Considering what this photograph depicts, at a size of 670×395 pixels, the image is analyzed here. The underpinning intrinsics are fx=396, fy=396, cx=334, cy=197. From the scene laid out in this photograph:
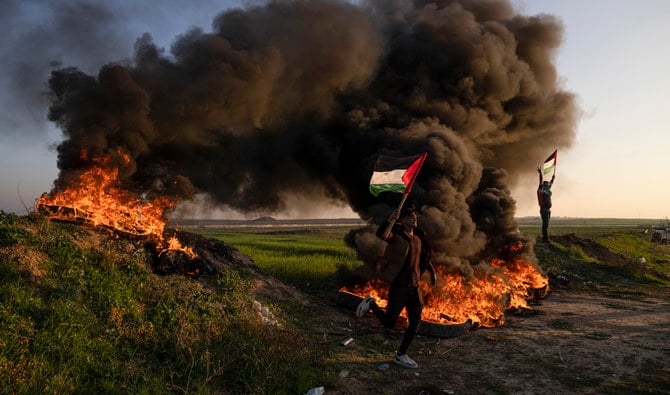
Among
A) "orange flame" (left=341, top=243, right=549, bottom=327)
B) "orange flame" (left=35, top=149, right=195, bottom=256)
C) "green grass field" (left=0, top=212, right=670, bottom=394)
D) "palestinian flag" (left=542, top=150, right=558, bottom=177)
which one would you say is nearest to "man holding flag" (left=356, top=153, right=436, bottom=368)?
"green grass field" (left=0, top=212, right=670, bottom=394)

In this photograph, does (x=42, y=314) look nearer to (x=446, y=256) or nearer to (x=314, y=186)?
(x=446, y=256)

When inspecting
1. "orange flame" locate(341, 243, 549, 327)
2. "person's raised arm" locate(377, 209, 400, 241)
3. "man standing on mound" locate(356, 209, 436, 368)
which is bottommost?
"orange flame" locate(341, 243, 549, 327)

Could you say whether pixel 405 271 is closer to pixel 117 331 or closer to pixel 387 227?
pixel 387 227

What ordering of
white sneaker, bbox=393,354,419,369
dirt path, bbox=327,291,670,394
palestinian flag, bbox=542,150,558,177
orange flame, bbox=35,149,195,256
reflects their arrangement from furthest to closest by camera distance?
palestinian flag, bbox=542,150,558,177 < orange flame, bbox=35,149,195,256 < white sneaker, bbox=393,354,419,369 < dirt path, bbox=327,291,670,394

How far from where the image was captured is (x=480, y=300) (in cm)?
1106

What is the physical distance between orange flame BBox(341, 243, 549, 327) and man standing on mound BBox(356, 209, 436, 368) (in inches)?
89.4

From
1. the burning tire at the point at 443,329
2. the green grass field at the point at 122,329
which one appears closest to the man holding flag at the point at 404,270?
the green grass field at the point at 122,329

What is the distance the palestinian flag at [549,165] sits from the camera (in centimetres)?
2141

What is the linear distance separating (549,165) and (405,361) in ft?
60.4

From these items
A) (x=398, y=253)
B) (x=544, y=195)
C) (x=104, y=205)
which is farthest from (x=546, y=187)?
(x=104, y=205)

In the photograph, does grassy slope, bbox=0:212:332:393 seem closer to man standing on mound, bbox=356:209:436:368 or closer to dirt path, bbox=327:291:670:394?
dirt path, bbox=327:291:670:394

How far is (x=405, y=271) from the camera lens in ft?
25.5

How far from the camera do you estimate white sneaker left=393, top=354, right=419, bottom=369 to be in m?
7.34

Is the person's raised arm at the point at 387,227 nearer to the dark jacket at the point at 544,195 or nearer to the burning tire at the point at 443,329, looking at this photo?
the burning tire at the point at 443,329
